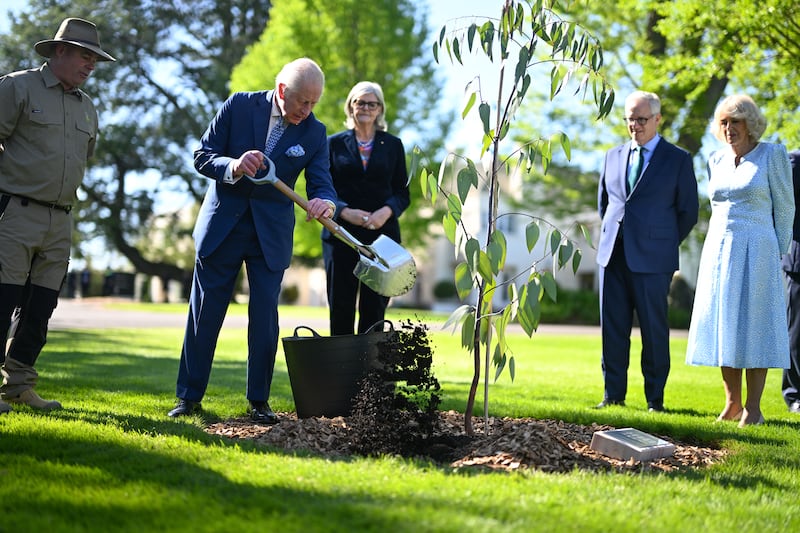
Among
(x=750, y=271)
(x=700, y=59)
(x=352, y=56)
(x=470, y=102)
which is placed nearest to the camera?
(x=470, y=102)

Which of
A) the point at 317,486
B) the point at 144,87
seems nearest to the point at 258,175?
the point at 317,486

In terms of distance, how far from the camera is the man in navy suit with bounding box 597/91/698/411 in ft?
19.0

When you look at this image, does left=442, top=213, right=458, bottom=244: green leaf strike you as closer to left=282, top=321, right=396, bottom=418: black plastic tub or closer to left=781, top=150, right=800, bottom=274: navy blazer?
left=282, top=321, right=396, bottom=418: black plastic tub

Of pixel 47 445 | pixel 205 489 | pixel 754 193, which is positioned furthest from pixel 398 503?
pixel 754 193

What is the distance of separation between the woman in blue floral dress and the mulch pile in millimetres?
1102

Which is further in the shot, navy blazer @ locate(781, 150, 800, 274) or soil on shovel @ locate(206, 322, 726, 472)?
navy blazer @ locate(781, 150, 800, 274)

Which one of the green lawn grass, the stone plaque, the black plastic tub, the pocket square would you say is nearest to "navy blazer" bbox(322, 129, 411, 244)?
the pocket square

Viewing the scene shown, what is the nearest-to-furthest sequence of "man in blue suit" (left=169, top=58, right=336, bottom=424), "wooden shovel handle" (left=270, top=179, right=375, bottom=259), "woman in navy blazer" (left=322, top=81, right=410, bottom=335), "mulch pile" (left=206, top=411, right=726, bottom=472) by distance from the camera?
1. "mulch pile" (left=206, top=411, right=726, bottom=472)
2. "wooden shovel handle" (left=270, top=179, right=375, bottom=259)
3. "man in blue suit" (left=169, top=58, right=336, bottom=424)
4. "woman in navy blazer" (left=322, top=81, right=410, bottom=335)

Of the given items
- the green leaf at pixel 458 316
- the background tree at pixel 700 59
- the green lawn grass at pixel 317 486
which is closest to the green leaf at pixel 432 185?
the green leaf at pixel 458 316

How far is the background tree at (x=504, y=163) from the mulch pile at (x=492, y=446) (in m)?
0.32

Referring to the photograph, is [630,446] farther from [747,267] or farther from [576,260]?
[747,267]

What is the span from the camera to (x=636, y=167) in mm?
5953

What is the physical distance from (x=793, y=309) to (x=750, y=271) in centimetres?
128

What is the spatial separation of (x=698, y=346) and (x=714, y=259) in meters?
0.62
